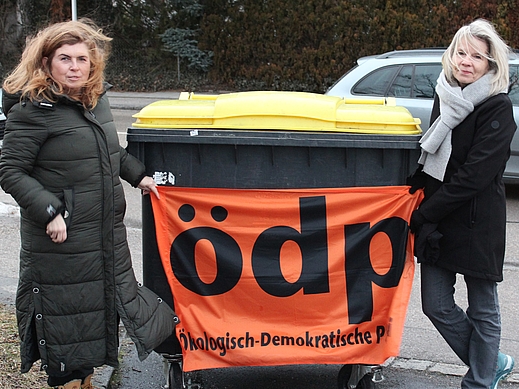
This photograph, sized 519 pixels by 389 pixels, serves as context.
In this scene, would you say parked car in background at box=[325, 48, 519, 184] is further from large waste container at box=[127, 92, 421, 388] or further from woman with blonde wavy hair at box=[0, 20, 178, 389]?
woman with blonde wavy hair at box=[0, 20, 178, 389]

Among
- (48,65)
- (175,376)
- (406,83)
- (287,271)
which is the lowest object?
(175,376)

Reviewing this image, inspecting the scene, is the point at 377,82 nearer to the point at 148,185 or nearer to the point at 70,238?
the point at 148,185

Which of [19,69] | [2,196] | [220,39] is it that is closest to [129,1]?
[220,39]

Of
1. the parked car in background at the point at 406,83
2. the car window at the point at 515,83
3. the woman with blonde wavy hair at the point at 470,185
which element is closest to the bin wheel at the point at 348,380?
the woman with blonde wavy hair at the point at 470,185

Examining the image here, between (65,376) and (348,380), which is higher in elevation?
(65,376)

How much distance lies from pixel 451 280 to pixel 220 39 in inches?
676

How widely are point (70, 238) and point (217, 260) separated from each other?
73 cm

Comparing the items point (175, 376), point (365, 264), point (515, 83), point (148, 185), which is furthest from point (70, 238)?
point (515, 83)

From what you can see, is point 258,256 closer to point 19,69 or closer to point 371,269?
point 371,269

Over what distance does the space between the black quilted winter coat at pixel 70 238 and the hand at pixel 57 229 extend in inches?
1.3

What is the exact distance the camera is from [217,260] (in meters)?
3.32

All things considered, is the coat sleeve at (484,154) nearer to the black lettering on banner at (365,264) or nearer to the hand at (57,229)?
the black lettering on banner at (365,264)

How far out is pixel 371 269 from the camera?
131 inches

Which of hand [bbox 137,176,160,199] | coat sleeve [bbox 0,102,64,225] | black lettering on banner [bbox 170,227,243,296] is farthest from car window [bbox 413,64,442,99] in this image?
coat sleeve [bbox 0,102,64,225]
